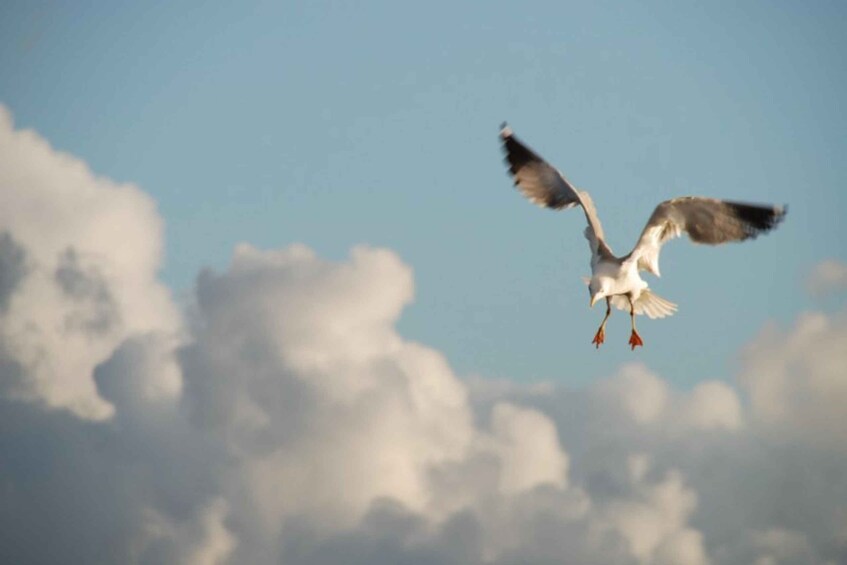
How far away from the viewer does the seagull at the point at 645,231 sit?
32.3 meters

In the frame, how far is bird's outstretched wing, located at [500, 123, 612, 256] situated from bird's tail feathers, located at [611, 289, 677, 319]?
5.57 ft

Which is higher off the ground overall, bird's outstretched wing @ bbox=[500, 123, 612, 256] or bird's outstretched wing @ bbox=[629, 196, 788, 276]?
bird's outstretched wing @ bbox=[500, 123, 612, 256]

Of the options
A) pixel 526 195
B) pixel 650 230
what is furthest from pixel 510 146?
pixel 650 230

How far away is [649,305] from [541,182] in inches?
139

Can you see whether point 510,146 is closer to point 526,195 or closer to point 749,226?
point 526,195

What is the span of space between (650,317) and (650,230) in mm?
2715

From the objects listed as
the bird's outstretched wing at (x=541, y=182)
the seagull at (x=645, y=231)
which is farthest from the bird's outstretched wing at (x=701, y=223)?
Answer: the bird's outstretched wing at (x=541, y=182)

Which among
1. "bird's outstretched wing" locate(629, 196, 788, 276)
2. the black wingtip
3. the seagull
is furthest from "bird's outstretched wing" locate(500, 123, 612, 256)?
the black wingtip

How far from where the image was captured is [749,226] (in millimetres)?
32219

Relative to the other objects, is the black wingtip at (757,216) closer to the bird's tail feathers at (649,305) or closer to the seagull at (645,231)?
the seagull at (645,231)

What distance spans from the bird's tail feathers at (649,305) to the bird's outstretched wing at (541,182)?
170 cm

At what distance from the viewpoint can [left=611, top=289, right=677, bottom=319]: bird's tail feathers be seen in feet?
115

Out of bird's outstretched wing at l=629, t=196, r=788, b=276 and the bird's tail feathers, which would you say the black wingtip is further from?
the bird's tail feathers

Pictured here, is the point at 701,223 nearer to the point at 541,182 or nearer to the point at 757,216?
the point at 757,216
